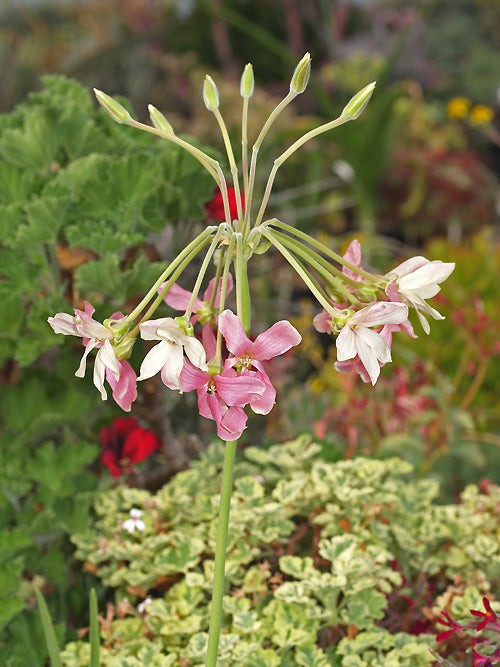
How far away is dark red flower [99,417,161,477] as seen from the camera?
2.97ft

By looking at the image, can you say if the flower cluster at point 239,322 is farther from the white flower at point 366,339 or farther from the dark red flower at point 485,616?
the dark red flower at point 485,616

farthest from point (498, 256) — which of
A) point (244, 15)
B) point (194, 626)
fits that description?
point (244, 15)

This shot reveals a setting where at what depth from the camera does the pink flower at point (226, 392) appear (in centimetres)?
45

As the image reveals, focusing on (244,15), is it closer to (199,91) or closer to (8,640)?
(199,91)

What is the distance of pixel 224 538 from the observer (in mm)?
513

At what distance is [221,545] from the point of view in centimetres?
51

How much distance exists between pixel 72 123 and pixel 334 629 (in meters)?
0.72

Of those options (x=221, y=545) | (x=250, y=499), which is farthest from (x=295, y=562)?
(x=221, y=545)

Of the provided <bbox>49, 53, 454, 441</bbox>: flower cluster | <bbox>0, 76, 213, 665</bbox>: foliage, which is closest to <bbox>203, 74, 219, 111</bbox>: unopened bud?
<bbox>49, 53, 454, 441</bbox>: flower cluster

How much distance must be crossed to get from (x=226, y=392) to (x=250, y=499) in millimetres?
428

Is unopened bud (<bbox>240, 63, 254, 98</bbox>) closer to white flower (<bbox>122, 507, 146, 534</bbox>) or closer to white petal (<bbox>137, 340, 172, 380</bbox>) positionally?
white petal (<bbox>137, 340, 172, 380</bbox>)

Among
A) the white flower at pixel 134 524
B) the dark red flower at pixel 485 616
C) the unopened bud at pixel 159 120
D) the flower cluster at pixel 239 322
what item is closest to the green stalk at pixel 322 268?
the flower cluster at pixel 239 322

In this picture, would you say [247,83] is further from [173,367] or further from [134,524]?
[134,524]

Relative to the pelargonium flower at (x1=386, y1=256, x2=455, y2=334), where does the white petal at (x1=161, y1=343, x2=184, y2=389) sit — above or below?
below
